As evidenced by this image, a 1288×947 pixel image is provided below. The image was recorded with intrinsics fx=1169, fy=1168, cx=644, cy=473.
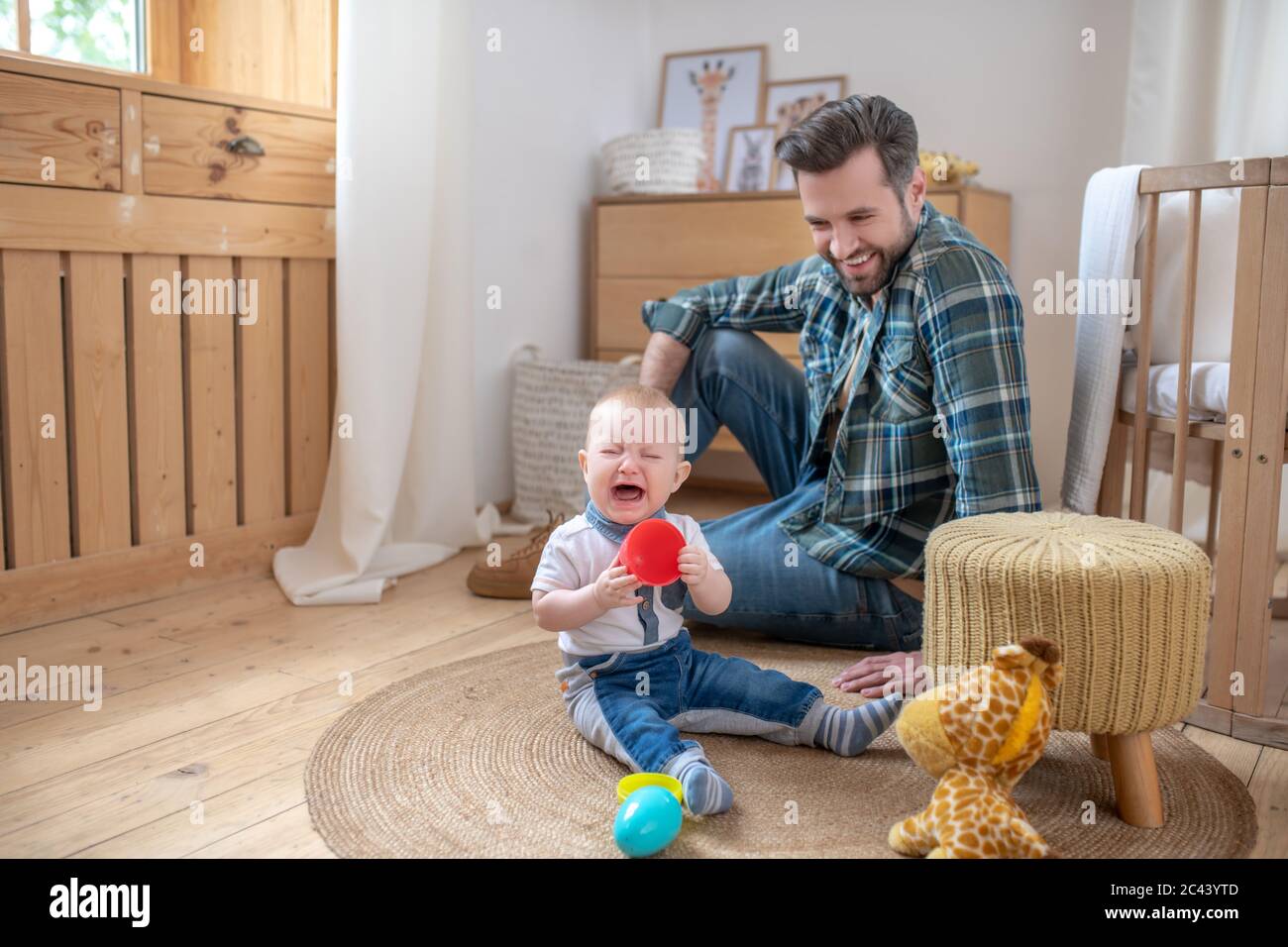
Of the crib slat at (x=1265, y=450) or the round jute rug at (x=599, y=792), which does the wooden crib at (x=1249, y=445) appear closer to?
the crib slat at (x=1265, y=450)

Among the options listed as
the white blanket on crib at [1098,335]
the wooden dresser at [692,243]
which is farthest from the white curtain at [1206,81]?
the white blanket on crib at [1098,335]

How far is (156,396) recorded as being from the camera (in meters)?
2.15

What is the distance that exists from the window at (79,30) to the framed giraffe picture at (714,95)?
146 cm

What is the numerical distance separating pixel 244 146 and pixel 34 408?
0.63 metres

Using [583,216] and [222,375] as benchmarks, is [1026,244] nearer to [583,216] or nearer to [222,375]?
[583,216]

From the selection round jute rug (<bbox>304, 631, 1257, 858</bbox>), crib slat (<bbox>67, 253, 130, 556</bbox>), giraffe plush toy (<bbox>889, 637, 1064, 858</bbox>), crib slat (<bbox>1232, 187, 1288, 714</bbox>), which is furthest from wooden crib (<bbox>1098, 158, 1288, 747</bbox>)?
crib slat (<bbox>67, 253, 130, 556</bbox>)

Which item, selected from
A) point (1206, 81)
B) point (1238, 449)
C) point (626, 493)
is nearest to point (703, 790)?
point (626, 493)

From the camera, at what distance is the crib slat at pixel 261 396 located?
2305 millimetres

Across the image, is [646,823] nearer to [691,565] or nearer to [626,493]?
[691,565]

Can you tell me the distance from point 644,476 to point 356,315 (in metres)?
1.09

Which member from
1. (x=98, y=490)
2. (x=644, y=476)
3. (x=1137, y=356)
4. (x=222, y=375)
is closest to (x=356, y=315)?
(x=222, y=375)

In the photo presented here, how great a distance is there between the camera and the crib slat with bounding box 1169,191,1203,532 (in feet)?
5.27

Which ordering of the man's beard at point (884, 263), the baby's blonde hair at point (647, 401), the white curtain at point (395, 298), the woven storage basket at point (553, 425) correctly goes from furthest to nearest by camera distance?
1. the woven storage basket at point (553, 425)
2. the white curtain at point (395, 298)
3. the man's beard at point (884, 263)
4. the baby's blonde hair at point (647, 401)

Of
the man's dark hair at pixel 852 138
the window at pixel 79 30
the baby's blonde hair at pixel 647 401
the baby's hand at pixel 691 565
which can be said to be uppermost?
the window at pixel 79 30
